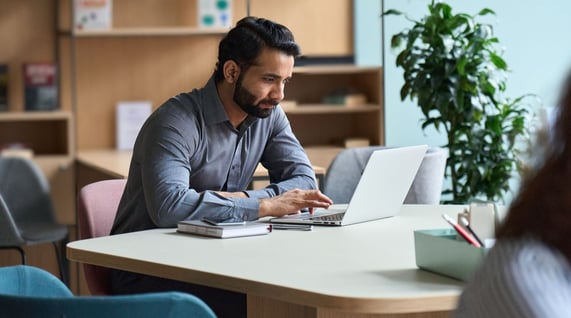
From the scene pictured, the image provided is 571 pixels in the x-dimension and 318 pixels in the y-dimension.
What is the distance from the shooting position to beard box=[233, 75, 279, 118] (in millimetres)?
2885

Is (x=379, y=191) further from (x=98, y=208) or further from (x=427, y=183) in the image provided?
(x=427, y=183)

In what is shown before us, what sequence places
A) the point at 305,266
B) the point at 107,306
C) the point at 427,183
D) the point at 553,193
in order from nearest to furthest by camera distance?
the point at 553,193
the point at 107,306
the point at 305,266
the point at 427,183

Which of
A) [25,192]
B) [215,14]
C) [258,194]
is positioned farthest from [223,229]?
[215,14]

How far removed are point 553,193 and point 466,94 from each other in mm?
3718

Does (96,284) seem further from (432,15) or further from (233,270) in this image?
(432,15)

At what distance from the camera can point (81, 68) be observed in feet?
18.0

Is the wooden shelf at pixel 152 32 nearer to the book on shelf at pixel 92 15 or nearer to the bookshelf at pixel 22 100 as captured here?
the book on shelf at pixel 92 15

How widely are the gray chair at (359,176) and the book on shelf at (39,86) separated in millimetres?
2173

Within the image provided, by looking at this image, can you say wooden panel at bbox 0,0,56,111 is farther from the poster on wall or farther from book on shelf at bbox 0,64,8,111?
the poster on wall

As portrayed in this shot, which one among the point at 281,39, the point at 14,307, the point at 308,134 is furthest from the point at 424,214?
the point at 308,134

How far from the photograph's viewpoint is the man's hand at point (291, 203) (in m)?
2.61

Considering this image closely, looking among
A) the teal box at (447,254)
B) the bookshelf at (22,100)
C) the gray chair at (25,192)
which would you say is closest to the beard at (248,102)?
the teal box at (447,254)

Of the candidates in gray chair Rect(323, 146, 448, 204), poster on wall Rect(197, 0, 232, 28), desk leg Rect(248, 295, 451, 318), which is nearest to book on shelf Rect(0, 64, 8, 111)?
poster on wall Rect(197, 0, 232, 28)

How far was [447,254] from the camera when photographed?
6.13 feet
